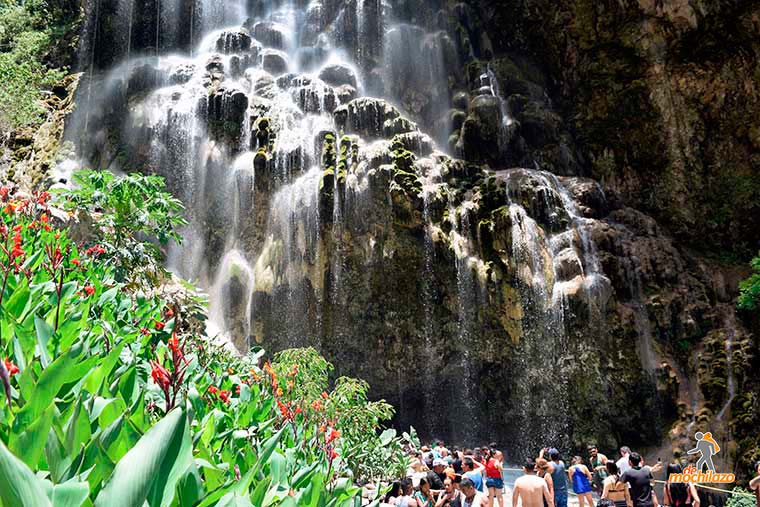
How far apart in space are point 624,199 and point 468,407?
8.53 m

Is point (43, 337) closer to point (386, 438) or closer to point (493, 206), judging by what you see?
point (386, 438)

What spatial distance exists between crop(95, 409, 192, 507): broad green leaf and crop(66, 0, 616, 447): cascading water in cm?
1393

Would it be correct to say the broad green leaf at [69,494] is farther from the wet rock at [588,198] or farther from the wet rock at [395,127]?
the wet rock at [395,127]

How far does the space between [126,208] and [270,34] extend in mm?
16493

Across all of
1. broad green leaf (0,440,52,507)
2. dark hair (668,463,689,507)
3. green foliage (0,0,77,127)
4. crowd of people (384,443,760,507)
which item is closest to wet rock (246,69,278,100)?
green foliage (0,0,77,127)

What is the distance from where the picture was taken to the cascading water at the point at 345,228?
1484 centimetres

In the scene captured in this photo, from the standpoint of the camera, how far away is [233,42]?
2072 centimetres

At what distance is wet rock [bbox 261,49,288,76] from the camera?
20.2 metres

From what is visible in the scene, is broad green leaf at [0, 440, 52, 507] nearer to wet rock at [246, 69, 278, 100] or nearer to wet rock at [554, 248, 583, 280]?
wet rock at [554, 248, 583, 280]

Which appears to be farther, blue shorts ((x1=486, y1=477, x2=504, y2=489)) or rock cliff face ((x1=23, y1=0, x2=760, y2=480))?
rock cliff face ((x1=23, y1=0, x2=760, y2=480))

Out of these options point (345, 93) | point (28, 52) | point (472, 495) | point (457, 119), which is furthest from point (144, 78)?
point (472, 495)

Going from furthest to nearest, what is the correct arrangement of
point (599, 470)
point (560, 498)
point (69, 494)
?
point (599, 470) < point (560, 498) < point (69, 494)

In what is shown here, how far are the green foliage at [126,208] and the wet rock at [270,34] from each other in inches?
622

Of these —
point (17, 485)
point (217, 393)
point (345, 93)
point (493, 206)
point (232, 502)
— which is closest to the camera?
point (17, 485)
